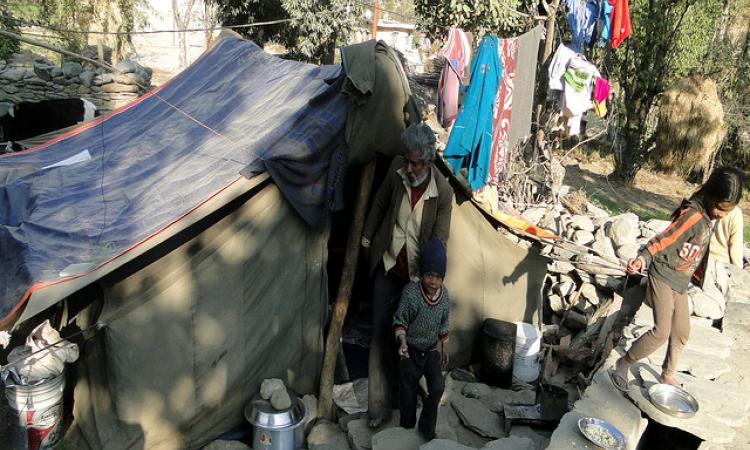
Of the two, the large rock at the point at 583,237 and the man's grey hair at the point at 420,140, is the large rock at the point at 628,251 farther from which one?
the man's grey hair at the point at 420,140

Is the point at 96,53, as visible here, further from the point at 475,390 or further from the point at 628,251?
the point at 475,390

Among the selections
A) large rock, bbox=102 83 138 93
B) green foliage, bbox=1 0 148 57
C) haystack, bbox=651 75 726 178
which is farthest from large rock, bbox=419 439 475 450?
green foliage, bbox=1 0 148 57

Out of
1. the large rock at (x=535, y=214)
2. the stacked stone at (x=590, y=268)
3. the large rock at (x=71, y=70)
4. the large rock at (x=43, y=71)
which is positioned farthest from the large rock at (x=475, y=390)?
the large rock at (x=43, y=71)

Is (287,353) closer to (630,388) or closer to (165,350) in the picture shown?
(165,350)

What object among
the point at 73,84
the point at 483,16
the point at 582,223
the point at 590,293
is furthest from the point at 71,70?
the point at 590,293

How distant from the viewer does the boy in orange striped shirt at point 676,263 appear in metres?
3.55

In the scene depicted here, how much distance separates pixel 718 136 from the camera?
1359 cm

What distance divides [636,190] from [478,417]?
12304mm

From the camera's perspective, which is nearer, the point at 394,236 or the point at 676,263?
the point at 676,263

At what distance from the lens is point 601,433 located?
3180 millimetres

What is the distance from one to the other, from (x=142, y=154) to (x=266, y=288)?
1.96 metres

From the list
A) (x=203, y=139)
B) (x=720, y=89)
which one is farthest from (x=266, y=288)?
(x=720, y=89)

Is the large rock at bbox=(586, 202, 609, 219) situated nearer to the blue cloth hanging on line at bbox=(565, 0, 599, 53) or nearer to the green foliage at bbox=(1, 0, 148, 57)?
the blue cloth hanging on line at bbox=(565, 0, 599, 53)

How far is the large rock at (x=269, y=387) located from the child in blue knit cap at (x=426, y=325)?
0.90 metres
